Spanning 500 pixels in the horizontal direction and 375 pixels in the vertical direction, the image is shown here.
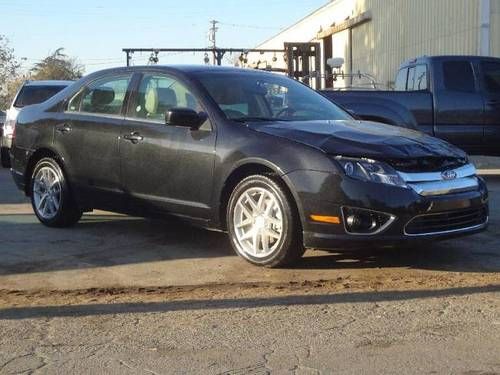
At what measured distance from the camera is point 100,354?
163 inches

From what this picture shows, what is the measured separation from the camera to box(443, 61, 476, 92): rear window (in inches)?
447

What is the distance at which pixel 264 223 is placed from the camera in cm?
587

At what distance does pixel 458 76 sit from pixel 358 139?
6276 mm

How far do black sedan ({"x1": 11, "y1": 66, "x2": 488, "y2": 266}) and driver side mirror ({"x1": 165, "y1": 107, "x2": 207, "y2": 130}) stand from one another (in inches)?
0.5

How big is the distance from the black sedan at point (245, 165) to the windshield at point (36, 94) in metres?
6.12

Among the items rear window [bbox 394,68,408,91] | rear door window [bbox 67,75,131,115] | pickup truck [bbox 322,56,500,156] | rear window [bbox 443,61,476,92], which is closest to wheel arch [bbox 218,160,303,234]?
rear door window [bbox 67,75,131,115]

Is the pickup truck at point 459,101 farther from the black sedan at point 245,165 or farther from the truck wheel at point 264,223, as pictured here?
the truck wheel at point 264,223

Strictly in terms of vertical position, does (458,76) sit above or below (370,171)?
above

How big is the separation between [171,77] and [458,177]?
2.74m

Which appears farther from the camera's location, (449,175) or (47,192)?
(47,192)

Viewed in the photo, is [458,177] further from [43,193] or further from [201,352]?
[43,193]

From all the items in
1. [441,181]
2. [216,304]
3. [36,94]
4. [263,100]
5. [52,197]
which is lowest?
[216,304]

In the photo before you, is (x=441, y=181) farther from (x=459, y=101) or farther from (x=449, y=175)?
(x=459, y=101)

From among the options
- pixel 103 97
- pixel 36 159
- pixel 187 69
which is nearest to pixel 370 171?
pixel 187 69
